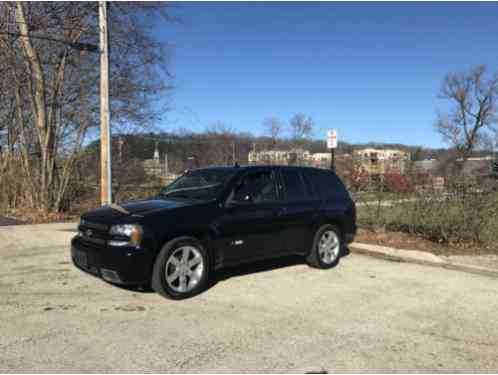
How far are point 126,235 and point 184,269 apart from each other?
84 cm

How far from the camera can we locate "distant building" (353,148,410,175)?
9.81 metres

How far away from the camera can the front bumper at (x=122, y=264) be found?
474 centimetres

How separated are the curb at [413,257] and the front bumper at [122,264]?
194 inches

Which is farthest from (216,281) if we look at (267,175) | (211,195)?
(267,175)

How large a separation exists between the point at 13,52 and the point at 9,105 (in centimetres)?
227

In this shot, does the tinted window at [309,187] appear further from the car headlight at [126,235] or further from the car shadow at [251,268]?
the car headlight at [126,235]

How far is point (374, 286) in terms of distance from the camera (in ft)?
19.5

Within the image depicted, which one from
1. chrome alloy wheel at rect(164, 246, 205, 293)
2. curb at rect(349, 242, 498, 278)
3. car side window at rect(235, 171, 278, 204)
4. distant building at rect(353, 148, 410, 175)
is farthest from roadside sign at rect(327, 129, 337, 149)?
chrome alloy wheel at rect(164, 246, 205, 293)

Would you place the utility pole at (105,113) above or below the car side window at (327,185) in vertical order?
above

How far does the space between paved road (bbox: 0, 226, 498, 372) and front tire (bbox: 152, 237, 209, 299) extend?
0.16m

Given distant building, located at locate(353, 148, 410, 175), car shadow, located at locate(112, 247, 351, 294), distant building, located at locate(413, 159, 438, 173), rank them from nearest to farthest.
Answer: car shadow, located at locate(112, 247, 351, 294) → distant building, located at locate(413, 159, 438, 173) → distant building, located at locate(353, 148, 410, 175)

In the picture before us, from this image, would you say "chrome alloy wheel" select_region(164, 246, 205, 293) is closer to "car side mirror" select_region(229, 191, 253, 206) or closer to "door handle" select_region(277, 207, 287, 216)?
"car side mirror" select_region(229, 191, 253, 206)

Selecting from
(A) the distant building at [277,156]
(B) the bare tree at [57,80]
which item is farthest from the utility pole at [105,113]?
(A) the distant building at [277,156]

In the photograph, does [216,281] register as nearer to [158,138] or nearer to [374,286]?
[374,286]
